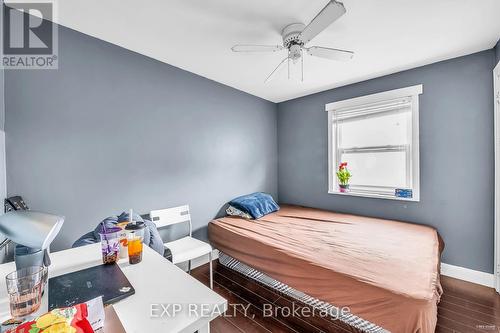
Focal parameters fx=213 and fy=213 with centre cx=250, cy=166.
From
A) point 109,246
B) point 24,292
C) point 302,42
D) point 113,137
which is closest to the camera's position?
point 24,292

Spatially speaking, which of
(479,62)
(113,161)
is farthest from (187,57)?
(479,62)

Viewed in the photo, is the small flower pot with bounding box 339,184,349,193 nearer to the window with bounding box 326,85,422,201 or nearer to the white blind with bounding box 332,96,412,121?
the window with bounding box 326,85,422,201

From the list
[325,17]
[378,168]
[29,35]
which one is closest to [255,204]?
[378,168]

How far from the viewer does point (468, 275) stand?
7.47 ft

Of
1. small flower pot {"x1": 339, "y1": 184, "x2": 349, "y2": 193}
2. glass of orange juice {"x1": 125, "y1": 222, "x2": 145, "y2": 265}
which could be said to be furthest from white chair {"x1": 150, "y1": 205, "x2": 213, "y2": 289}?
small flower pot {"x1": 339, "y1": 184, "x2": 349, "y2": 193}

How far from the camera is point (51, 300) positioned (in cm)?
76

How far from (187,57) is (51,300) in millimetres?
2271

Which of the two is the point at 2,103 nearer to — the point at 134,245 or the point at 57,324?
the point at 134,245

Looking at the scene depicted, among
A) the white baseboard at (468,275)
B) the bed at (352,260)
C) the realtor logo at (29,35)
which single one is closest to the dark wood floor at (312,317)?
the white baseboard at (468,275)

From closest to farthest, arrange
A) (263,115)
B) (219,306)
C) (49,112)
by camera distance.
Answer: (219,306) → (49,112) → (263,115)

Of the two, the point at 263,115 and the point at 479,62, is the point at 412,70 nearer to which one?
the point at 479,62

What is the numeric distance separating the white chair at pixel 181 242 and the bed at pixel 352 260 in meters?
0.33

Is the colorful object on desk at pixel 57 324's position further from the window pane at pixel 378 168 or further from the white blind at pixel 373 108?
the white blind at pixel 373 108

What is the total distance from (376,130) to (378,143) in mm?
181
